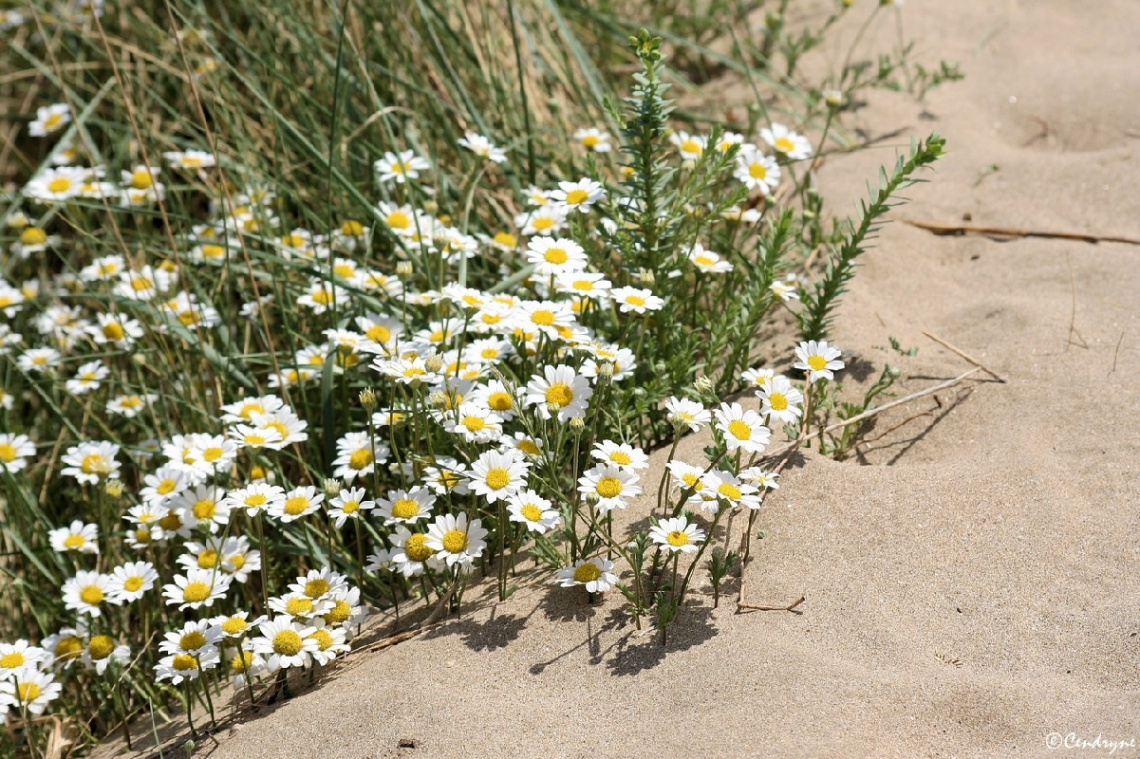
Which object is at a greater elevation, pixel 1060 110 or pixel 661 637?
pixel 1060 110

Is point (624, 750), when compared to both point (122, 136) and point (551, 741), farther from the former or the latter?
point (122, 136)

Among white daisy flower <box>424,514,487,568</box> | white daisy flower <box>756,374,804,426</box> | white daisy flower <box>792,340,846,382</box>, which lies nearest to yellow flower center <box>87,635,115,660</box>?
white daisy flower <box>424,514,487,568</box>

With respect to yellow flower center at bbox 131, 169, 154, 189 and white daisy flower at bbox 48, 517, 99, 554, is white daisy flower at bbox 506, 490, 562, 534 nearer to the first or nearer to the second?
white daisy flower at bbox 48, 517, 99, 554

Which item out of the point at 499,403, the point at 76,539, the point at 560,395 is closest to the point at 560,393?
the point at 560,395

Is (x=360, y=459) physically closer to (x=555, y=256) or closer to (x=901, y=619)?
(x=555, y=256)

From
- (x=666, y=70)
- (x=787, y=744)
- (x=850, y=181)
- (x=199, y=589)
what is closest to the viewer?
(x=787, y=744)

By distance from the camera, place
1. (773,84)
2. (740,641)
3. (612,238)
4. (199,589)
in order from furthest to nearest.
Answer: (773,84) < (612,238) < (199,589) < (740,641)

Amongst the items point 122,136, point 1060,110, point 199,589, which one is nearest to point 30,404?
point 122,136

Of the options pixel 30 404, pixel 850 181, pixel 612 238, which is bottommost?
pixel 30 404
